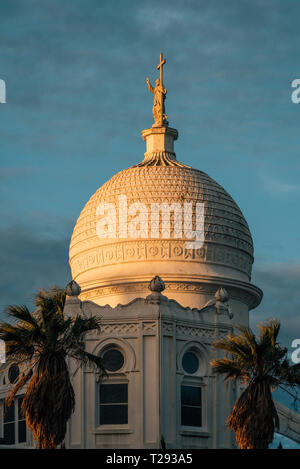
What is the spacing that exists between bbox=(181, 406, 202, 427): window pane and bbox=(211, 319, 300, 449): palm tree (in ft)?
40.1

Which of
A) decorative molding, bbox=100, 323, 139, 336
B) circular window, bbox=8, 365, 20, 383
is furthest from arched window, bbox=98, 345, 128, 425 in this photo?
circular window, bbox=8, 365, 20, 383

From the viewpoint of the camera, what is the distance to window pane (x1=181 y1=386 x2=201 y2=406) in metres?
55.4

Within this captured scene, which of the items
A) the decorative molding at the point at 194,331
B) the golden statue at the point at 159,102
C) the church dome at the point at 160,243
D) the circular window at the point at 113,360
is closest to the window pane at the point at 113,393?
the circular window at the point at 113,360

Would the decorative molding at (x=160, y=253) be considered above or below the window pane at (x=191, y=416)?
above

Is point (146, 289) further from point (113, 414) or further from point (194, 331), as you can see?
point (113, 414)

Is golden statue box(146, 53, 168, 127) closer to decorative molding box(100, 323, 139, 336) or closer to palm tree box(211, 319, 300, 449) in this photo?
decorative molding box(100, 323, 139, 336)

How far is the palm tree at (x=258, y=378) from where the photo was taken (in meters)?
41.3

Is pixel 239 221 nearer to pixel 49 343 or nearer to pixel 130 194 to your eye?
pixel 130 194

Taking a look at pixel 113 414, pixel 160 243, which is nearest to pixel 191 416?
pixel 113 414

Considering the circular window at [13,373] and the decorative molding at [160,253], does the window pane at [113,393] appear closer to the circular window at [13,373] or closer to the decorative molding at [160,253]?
the circular window at [13,373]

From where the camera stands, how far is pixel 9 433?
57.6 meters

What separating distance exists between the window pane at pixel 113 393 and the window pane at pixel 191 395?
112 inches

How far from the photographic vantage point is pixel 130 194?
2518 inches
